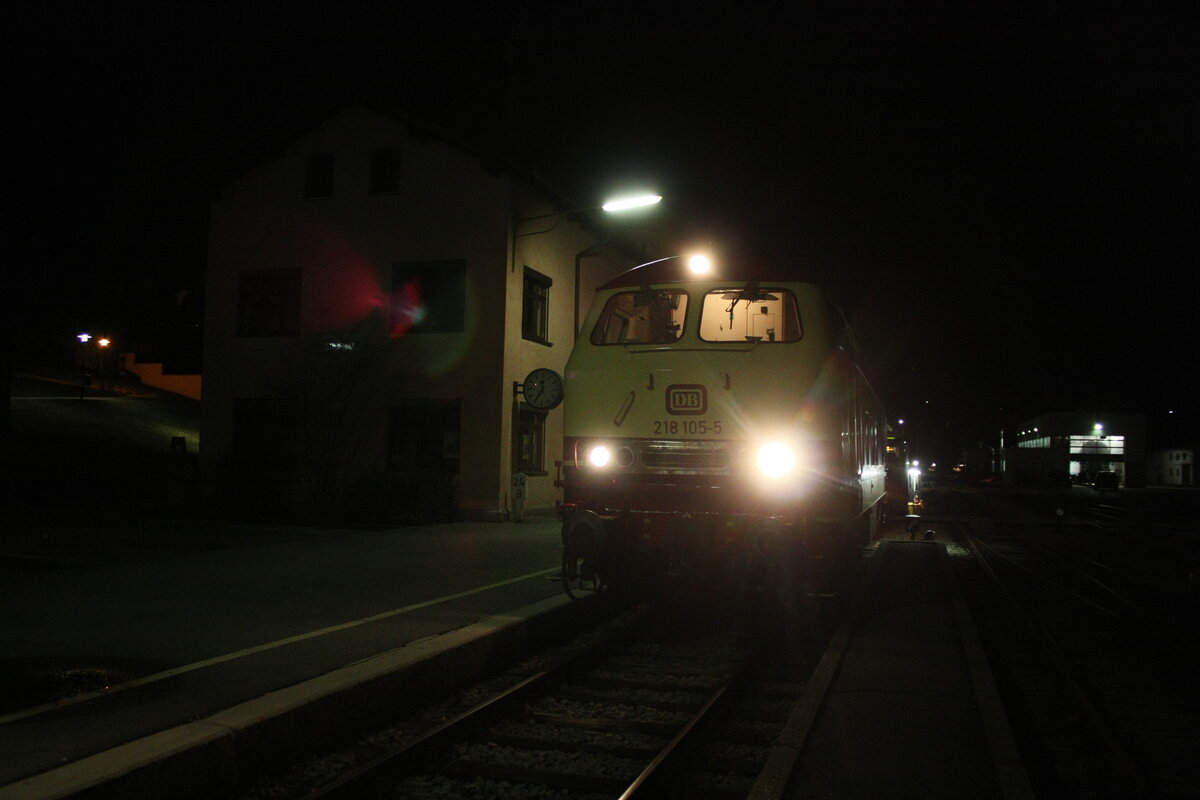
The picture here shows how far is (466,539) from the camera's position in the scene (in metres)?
14.1

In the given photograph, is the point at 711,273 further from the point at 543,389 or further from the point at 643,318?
the point at 543,389

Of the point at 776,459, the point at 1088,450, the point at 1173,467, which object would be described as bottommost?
the point at 776,459

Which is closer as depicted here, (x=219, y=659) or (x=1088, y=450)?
(x=219, y=659)

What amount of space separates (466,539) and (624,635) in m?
6.88

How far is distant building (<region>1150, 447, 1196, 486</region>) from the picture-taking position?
258ft

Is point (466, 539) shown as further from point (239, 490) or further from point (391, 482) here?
point (239, 490)

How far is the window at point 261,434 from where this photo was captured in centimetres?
1970

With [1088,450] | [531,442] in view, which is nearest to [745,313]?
[531,442]

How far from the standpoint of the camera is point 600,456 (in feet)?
25.0

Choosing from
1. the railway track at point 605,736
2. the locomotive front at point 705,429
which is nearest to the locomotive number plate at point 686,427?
the locomotive front at point 705,429

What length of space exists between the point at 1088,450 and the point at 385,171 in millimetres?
77045

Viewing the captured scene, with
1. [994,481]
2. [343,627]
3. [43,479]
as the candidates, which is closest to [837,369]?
[343,627]

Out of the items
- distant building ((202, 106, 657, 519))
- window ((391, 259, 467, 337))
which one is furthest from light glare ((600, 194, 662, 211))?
window ((391, 259, 467, 337))

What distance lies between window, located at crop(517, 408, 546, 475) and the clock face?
2269 millimetres
